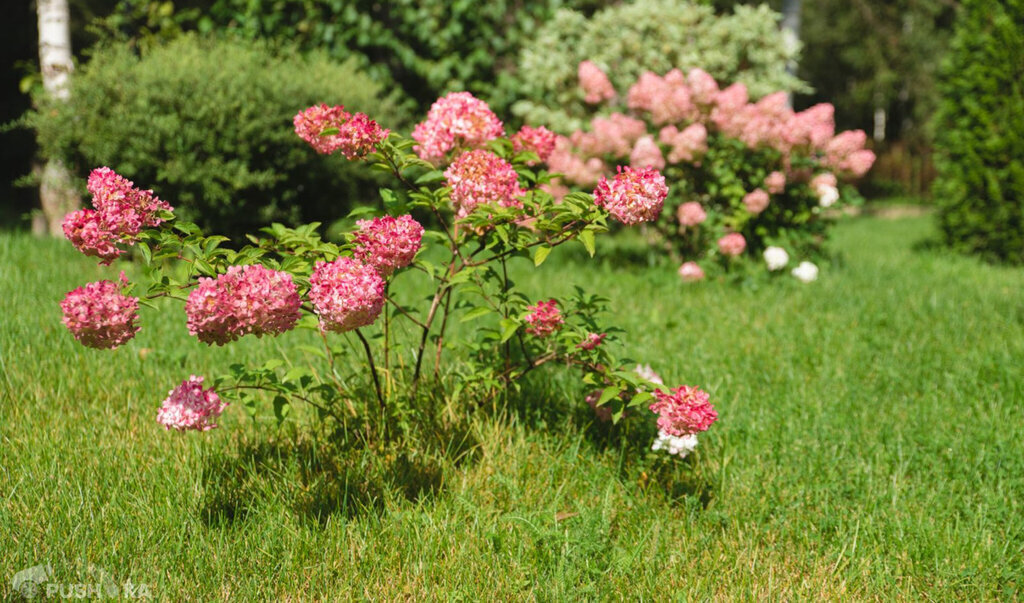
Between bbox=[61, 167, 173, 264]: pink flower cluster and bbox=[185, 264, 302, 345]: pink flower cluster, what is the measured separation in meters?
0.34

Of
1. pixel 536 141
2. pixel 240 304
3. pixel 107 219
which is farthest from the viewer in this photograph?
A: pixel 536 141

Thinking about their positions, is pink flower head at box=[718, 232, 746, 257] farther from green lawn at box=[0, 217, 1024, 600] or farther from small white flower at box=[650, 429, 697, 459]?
small white flower at box=[650, 429, 697, 459]

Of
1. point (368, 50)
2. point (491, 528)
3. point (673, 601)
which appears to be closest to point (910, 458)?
point (673, 601)

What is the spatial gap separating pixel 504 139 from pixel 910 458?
79.3 inches

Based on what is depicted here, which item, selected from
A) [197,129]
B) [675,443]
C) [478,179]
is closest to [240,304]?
[478,179]

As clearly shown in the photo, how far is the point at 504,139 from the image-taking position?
9.05 feet

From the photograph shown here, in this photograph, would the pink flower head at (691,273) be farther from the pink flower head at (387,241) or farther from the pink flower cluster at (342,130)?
the pink flower head at (387,241)

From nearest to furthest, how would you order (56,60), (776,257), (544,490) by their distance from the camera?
(544,490)
(776,257)
(56,60)

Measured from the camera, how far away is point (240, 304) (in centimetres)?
179

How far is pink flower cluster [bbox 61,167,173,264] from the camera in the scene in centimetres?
191

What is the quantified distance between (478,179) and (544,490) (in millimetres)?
1105

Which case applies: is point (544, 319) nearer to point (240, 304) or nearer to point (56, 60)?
point (240, 304)

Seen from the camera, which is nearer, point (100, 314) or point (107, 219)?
point (100, 314)

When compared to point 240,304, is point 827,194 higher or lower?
lower
